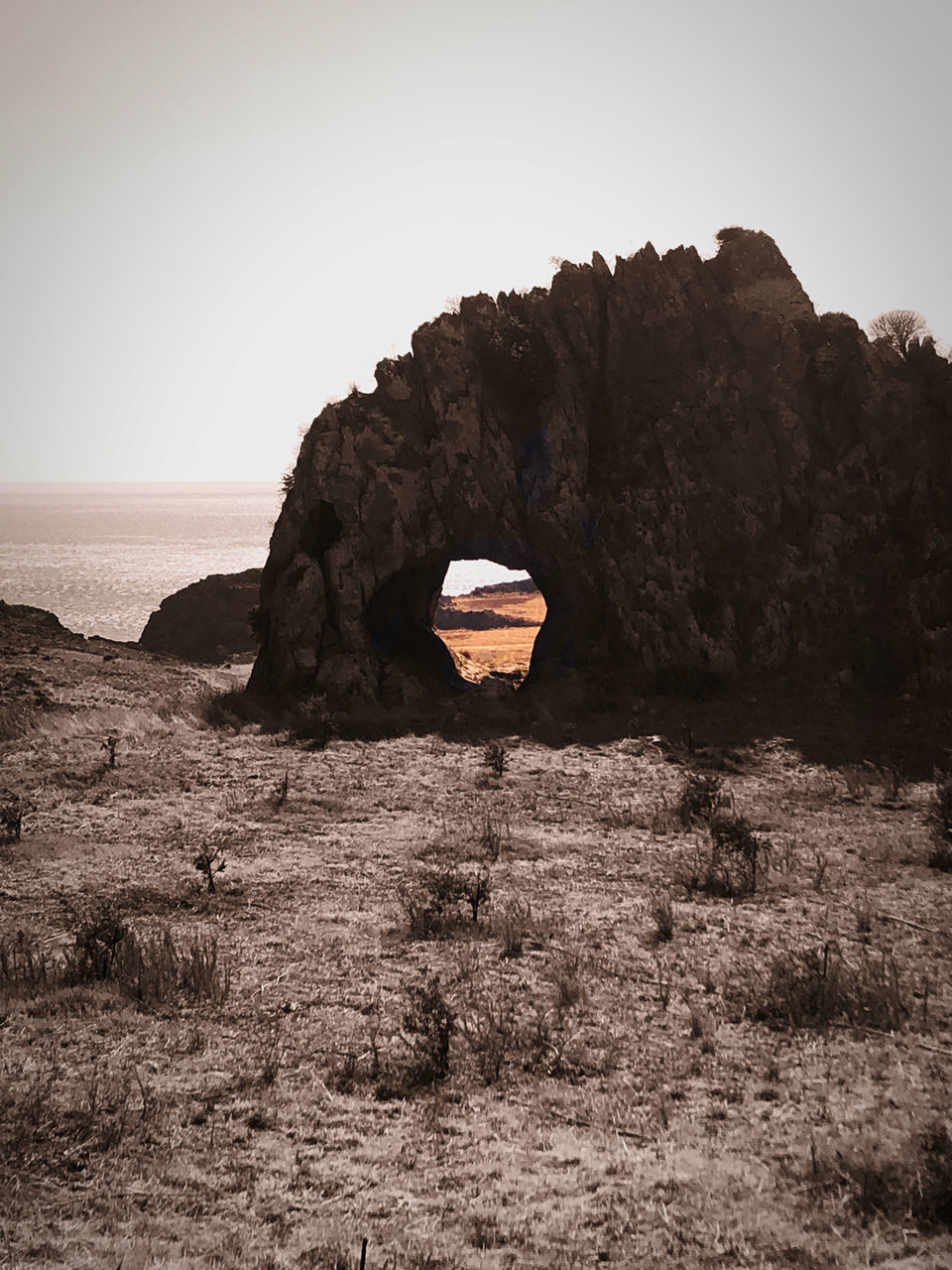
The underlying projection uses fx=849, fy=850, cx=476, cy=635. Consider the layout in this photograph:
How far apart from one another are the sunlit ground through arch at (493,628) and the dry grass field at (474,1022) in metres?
12.9

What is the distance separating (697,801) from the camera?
1669 centimetres

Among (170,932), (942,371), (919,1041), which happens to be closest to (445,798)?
(170,932)

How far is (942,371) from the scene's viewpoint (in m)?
25.5

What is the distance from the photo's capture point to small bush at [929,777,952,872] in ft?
45.5

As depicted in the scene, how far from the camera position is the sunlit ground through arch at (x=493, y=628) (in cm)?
3164

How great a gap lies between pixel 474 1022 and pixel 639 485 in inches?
780

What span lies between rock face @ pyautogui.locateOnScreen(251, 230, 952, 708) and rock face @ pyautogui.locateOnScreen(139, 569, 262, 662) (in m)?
12.3

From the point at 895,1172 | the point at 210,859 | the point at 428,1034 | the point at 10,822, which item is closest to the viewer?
the point at 895,1172

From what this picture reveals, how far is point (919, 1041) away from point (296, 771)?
45.7 feet

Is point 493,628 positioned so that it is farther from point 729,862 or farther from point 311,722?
point 729,862

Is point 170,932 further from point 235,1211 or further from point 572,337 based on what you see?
point 572,337

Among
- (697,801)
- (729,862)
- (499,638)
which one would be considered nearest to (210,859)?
(729,862)

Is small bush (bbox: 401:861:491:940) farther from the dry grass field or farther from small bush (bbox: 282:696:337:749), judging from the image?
small bush (bbox: 282:696:337:749)

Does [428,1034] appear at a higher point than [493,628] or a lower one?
lower
